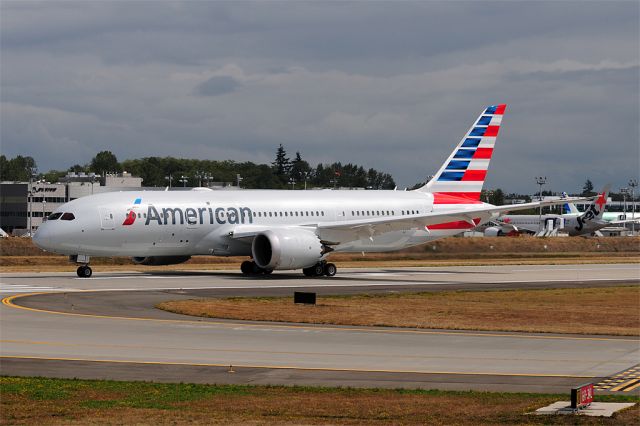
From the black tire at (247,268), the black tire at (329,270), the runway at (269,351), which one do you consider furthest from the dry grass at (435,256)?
the runway at (269,351)

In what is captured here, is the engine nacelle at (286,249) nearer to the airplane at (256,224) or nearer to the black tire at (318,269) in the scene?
the airplane at (256,224)

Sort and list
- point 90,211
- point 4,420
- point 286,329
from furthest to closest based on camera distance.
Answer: point 90,211 → point 286,329 → point 4,420

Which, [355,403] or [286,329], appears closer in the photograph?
[355,403]

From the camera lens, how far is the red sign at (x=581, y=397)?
18.4 m

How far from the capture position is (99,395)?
20.1m

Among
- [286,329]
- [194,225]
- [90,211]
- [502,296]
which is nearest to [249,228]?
[194,225]

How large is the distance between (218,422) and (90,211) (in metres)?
38.0

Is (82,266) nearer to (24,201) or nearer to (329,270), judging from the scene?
(329,270)

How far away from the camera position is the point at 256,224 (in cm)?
5962

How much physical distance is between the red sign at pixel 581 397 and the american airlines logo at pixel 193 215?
38687 millimetres

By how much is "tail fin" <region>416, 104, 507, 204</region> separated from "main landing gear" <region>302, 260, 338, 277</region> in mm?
12809

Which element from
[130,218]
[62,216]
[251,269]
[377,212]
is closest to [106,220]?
[130,218]

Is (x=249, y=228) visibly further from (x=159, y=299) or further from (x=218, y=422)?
(x=218, y=422)

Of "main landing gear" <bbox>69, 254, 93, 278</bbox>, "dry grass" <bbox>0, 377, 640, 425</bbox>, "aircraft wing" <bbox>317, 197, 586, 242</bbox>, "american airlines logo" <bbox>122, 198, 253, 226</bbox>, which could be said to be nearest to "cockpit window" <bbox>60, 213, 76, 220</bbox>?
"main landing gear" <bbox>69, 254, 93, 278</bbox>
